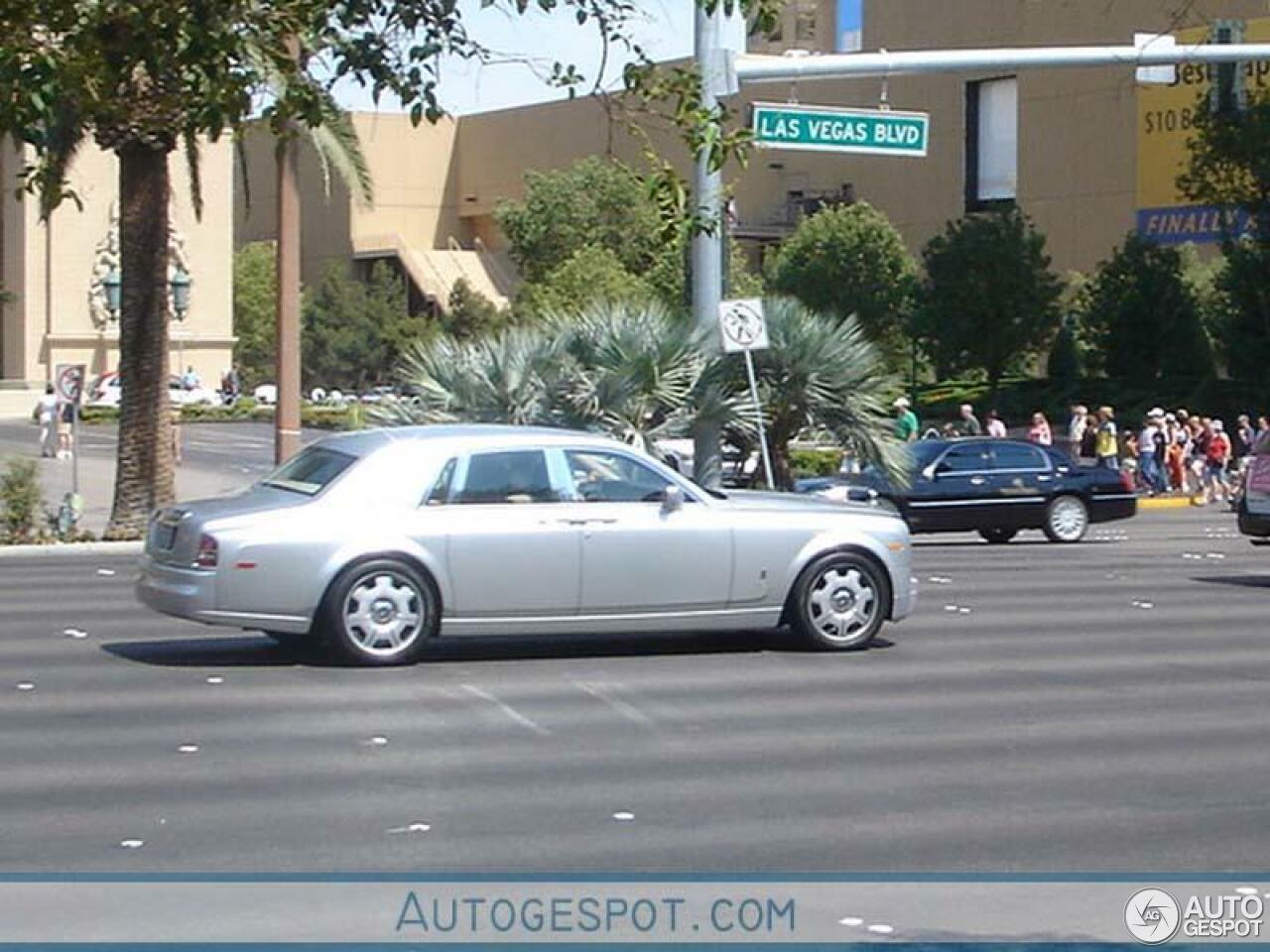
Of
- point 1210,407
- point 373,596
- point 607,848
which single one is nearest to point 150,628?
point 373,596

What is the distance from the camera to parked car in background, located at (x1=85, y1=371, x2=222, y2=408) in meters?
66.4

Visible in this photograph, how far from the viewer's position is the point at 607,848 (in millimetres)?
8906

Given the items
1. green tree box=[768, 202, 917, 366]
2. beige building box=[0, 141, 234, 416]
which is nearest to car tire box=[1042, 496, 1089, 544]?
green tree box=[768, 202, 917, 366]

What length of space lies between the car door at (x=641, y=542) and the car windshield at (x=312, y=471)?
155 centimetres

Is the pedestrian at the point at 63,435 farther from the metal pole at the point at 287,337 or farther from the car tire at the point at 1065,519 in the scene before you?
the car tire at the point at 1065,519

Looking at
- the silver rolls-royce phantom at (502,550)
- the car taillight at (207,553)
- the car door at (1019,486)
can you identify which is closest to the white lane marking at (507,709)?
the silver rolls-royce phantom at (502,550)

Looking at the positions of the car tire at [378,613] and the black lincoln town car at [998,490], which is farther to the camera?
the black lincoln town car at [998,490]

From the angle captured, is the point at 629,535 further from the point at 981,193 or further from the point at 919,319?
the point at 981,193

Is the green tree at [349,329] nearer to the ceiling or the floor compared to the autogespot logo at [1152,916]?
nearer to the ceiling

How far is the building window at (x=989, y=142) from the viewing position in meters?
87.6

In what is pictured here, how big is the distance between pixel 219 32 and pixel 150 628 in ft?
29.3

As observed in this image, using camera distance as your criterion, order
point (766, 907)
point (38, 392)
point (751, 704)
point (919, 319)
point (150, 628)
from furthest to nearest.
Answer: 1. point (38, 392)
2. point (919, 319)
3. point (150, 628)
4. point (751, 704)
5. point (766, 907)

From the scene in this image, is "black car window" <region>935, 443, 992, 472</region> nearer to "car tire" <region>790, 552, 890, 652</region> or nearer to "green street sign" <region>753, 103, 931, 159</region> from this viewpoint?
"green street sign" <region>753, 103, 931, 159</region>

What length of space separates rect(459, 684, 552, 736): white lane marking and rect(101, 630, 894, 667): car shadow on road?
1.28m
